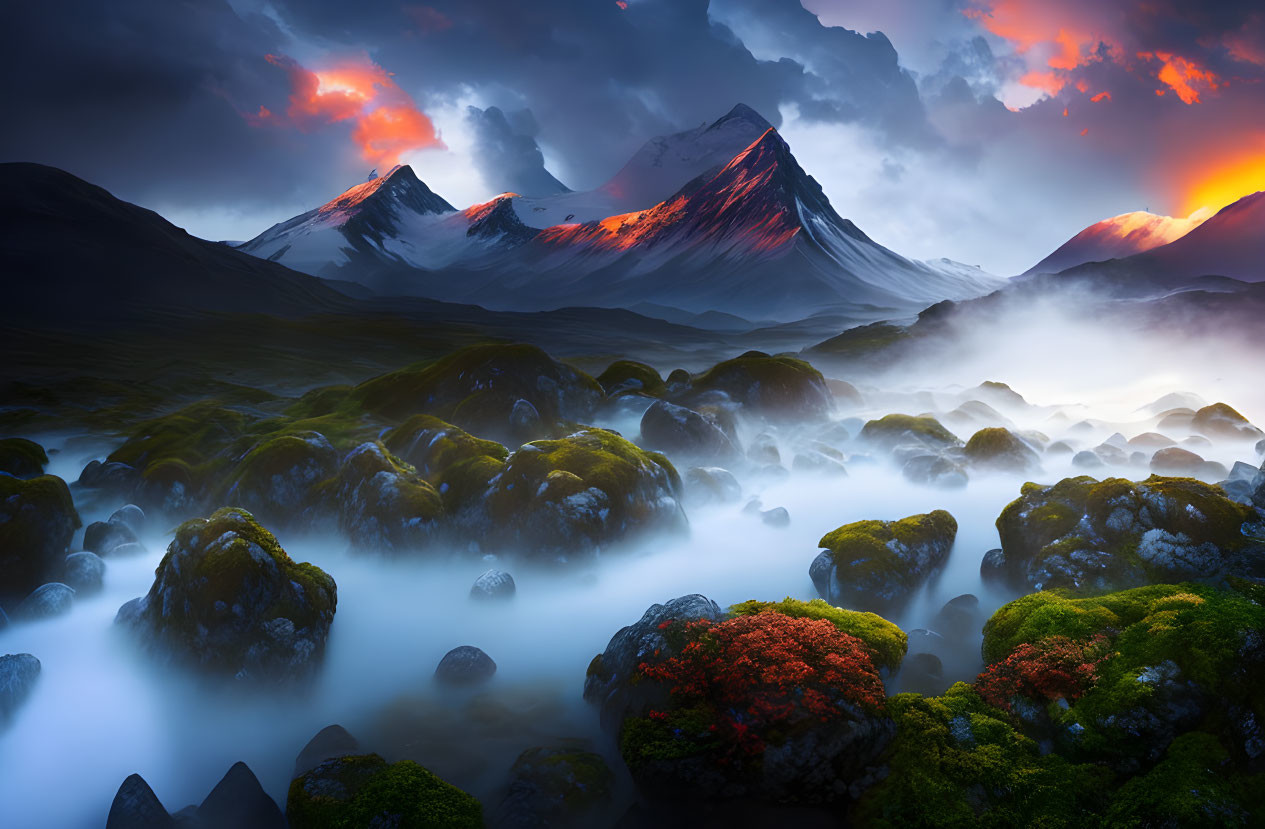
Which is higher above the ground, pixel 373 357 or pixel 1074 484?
pixel 373 357

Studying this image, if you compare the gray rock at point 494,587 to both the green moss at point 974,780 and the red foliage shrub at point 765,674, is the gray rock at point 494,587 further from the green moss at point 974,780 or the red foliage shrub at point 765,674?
the green moss at point 974,780

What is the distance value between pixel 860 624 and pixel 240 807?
1208 centimetres

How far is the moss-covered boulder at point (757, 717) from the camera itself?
31.6ft

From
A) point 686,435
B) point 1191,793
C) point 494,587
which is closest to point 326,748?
point 494,587

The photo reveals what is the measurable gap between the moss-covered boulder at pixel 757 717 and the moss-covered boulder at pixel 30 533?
1955cm

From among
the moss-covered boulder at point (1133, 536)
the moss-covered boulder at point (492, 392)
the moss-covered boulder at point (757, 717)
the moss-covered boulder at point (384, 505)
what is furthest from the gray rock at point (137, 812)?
the moss-covered boulder at point (492, 392)

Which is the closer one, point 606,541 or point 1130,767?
point 1130,767

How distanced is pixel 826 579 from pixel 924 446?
2172 centimetres

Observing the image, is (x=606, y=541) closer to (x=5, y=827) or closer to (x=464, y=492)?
(x=464, y=492)

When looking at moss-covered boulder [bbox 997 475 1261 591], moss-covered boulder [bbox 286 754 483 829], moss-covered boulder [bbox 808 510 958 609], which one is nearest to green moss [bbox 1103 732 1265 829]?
moss-covered boulder [bbox 997 475 1261 591]

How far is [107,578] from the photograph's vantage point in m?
19.6

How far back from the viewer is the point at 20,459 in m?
32.1

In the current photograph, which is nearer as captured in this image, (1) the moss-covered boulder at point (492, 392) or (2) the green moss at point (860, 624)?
(2) the green moss at point (860, 624)

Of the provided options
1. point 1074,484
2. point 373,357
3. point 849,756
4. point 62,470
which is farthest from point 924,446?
point 373,357
